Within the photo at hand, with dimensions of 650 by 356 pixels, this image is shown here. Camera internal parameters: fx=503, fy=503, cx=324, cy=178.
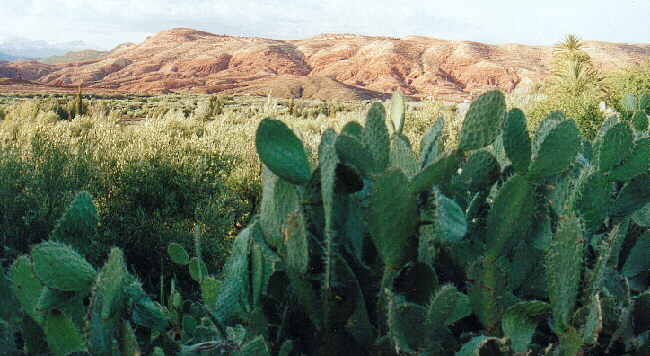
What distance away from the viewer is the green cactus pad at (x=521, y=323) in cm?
44

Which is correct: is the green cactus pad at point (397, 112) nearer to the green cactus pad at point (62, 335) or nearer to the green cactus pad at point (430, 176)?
the green cactus pad at point (430, 176)

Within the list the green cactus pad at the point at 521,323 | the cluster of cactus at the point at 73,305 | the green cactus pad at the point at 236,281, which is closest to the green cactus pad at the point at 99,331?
the cluster of cactus at the point at 73,305

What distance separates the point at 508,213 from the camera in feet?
1.59

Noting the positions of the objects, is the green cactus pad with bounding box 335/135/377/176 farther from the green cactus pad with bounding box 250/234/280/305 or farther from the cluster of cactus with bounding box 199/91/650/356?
the green cactus pad with bounding box 250/234/280/305

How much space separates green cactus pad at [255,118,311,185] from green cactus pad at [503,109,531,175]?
221 millimetres

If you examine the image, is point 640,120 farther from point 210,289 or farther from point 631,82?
point 631,82

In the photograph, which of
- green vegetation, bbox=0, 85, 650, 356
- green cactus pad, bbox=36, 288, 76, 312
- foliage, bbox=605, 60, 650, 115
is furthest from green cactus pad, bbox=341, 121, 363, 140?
foliage, bbox=605, 60, 650, 115

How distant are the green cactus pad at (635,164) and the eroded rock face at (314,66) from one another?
54.3m

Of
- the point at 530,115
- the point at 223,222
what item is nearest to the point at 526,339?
the point at 223,222

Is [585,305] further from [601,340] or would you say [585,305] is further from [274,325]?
[274,325]

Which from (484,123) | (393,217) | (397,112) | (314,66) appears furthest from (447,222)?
(314,66)

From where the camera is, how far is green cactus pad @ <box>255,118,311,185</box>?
462mm

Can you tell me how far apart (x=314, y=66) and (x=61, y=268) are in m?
75.5

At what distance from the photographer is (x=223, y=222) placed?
3975 millimetres
